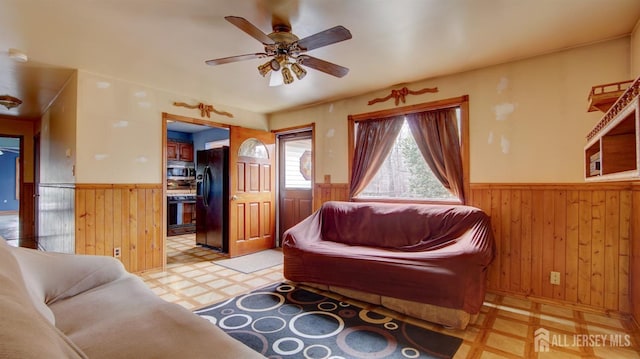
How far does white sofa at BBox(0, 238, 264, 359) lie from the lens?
780 mm

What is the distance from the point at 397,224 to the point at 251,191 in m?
2.49

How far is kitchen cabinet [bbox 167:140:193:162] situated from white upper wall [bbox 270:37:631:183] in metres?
5.70

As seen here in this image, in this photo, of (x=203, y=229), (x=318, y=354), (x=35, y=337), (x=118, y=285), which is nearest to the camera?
(x=35, y=337)

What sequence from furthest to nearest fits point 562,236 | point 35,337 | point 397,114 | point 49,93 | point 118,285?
point 49,93 < point 397,114 < point 562,236 < point 118,285 < point 35,337

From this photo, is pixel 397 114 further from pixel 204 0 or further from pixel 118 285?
pixel 118 285

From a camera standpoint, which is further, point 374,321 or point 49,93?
point 49,93

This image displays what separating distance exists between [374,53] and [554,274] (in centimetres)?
266

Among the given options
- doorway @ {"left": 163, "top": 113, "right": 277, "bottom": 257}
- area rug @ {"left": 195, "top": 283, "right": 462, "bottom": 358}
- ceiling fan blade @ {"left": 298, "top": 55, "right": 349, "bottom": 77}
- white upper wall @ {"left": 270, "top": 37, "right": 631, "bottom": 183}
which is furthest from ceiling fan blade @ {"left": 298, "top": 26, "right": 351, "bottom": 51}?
doorway @ {"left": 163, "top": 113, "right": 277, "bottom": 257}

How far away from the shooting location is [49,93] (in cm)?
408

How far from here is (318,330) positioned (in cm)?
227

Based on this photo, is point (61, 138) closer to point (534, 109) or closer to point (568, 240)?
point (534, 109)

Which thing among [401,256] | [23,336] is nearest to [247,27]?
[23,336]

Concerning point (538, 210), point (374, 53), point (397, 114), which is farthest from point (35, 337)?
point (397, 114)

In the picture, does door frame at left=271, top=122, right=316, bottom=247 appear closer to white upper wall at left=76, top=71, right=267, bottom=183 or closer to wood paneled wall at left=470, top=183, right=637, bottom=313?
white upper wall at left=76, top=71, right=267, bottom=183
